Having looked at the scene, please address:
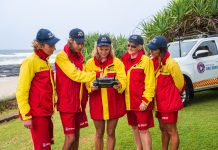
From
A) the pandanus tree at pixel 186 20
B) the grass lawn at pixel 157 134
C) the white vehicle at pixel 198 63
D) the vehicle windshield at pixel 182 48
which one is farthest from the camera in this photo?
the pandanus tree at pixel 186 20

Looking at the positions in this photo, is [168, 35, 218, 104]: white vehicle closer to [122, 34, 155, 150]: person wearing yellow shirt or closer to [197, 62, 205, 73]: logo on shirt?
[197, 62, 205, 73]: logo on shirt

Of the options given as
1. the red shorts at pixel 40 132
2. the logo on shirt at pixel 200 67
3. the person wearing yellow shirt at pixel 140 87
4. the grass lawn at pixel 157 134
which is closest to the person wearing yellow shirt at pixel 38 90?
the red shorts at pixel 40 132

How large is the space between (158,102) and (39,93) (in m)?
1.61

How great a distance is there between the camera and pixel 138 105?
542 centimetres

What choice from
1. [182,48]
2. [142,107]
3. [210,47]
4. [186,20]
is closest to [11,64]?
[186,20]

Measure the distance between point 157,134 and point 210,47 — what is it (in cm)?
463

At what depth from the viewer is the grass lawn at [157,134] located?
6.92 m

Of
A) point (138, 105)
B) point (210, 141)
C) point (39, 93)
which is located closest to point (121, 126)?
point (210, 141)

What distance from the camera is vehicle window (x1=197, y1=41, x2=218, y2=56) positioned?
11224 millimetres

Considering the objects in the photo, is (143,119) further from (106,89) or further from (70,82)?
(70,82)

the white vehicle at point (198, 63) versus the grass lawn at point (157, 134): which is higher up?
the white vehicle at point (198, 63)

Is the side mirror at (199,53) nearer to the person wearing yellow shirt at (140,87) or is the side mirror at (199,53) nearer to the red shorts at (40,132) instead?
the person wearing yellow shirt at (140,87)

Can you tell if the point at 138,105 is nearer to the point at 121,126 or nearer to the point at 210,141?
the point at 210,141

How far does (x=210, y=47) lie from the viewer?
11.4m
